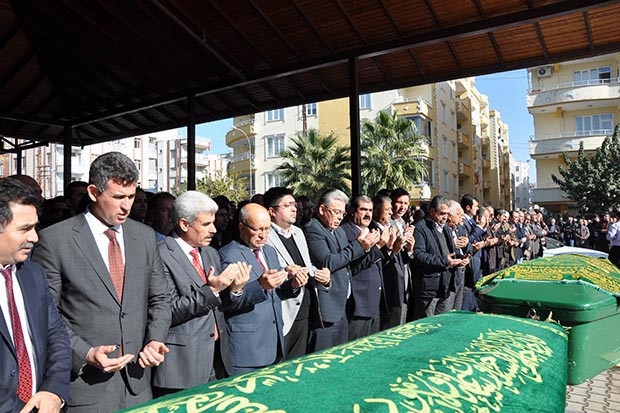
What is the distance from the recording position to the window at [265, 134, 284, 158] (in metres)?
32.6

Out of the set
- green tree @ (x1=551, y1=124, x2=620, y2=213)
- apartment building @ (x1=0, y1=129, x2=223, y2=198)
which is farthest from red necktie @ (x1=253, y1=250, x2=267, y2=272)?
apartment building @ (x1=0, y1=129, x2=223, y2=198)

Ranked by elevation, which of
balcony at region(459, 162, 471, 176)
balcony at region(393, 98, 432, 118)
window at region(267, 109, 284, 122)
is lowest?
balcony at region(459, 162, 471, 176)

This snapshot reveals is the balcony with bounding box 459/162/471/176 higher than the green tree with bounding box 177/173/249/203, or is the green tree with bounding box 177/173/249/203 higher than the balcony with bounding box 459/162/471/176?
the balcony with bounding box 459/162/471/176

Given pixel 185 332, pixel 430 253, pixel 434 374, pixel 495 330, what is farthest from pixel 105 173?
pixel 430 253

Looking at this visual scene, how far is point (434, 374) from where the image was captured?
1.81 meters

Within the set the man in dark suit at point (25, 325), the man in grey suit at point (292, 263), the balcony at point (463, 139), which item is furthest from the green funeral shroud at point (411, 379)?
the balcony at point (463, 139)

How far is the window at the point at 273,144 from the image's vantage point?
32625 mm

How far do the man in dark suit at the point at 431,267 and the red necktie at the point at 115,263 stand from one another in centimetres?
317

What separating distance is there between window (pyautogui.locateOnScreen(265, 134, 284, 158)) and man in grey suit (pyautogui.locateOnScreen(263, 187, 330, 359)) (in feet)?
95.9

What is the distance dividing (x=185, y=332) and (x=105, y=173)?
2.87 ft

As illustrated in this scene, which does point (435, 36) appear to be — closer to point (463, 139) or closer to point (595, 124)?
point (595, 124)

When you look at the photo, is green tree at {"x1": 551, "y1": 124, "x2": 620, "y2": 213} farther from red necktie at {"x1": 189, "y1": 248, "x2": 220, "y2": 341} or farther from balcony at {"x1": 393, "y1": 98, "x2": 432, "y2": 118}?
red necktie at {"x1": 189, "y1": 248, "x2": 220, "y2": 341}

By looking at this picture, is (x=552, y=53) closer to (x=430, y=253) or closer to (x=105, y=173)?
(x=430, y=253)

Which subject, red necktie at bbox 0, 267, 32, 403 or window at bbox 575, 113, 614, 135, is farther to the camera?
window at bbox 575, 113, 614, 135
